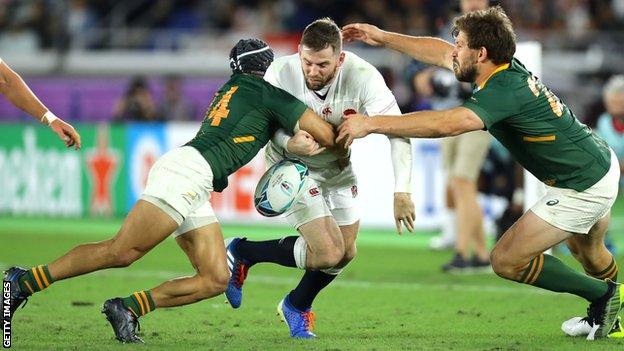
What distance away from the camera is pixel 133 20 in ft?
81.7

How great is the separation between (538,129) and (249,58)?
185 centimetres

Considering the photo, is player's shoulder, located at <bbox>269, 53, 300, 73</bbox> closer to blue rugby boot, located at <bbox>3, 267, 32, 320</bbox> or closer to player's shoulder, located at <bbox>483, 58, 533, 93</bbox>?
player's shoulder, located at <bbox>483, 58, 533, 93</bbox>

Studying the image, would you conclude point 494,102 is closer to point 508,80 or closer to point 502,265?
point 508,80

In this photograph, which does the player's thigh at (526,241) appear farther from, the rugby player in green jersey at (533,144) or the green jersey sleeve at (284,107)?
the green jersey sleeve at (284,107)

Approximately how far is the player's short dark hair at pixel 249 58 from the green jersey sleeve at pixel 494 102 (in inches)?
54.1

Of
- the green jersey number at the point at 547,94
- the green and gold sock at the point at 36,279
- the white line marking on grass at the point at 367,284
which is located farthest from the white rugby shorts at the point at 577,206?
the green and gold sock at the point at 36,279

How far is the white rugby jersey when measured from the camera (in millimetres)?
7680

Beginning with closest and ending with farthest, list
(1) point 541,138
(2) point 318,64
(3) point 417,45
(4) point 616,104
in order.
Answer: (1) point 541,138
(2) point 318,64
(3) point 417,45
(4) point 616,104

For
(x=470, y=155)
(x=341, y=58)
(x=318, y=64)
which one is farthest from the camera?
(x=470, y=155)

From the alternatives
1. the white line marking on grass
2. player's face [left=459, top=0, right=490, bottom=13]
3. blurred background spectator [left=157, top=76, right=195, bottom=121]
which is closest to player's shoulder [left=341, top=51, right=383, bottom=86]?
player's face [left=459, top=0, right=490, bottom=13]

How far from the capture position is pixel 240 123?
732 centimetres

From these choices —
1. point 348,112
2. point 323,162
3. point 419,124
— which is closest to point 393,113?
point 348,112

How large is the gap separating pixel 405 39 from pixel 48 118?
2463 mm

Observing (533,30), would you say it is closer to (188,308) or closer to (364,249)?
(364,249)
